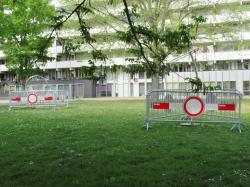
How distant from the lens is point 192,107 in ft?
42.5

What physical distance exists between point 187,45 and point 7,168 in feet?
12.1

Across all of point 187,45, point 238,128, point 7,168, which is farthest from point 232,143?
point 7,168

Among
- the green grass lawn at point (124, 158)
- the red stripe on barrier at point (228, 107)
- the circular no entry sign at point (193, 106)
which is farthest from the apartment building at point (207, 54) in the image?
the red stripe on barrier at point (228, 107)

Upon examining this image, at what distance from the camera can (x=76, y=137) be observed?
414 inches

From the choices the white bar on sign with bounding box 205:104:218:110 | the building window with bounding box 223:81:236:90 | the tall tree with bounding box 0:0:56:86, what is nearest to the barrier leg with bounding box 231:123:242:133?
the white bar on sign with bounding box 205:104:218:110

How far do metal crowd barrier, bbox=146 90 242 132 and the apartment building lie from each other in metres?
4.20

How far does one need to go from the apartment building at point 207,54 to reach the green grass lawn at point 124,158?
5.93 ft

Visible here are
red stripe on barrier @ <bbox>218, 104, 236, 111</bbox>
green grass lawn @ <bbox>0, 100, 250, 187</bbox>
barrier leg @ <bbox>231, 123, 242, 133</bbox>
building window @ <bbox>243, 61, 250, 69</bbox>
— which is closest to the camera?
green grass lawn @ <bbox>0, 100, 250, 187</bbox>

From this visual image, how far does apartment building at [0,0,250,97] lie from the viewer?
32.5 meters

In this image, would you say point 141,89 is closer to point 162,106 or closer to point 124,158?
point 162,106

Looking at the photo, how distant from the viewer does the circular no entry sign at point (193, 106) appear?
12.9 meters

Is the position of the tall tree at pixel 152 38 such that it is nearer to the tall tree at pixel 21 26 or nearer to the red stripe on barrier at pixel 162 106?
the red stripe on barrier at pixel 162 106

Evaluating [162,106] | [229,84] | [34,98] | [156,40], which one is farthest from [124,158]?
[229,84]

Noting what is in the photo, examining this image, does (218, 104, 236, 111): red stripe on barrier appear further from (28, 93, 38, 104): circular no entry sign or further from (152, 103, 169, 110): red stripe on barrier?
(28, 93, 38, 104): circular no entry sign
